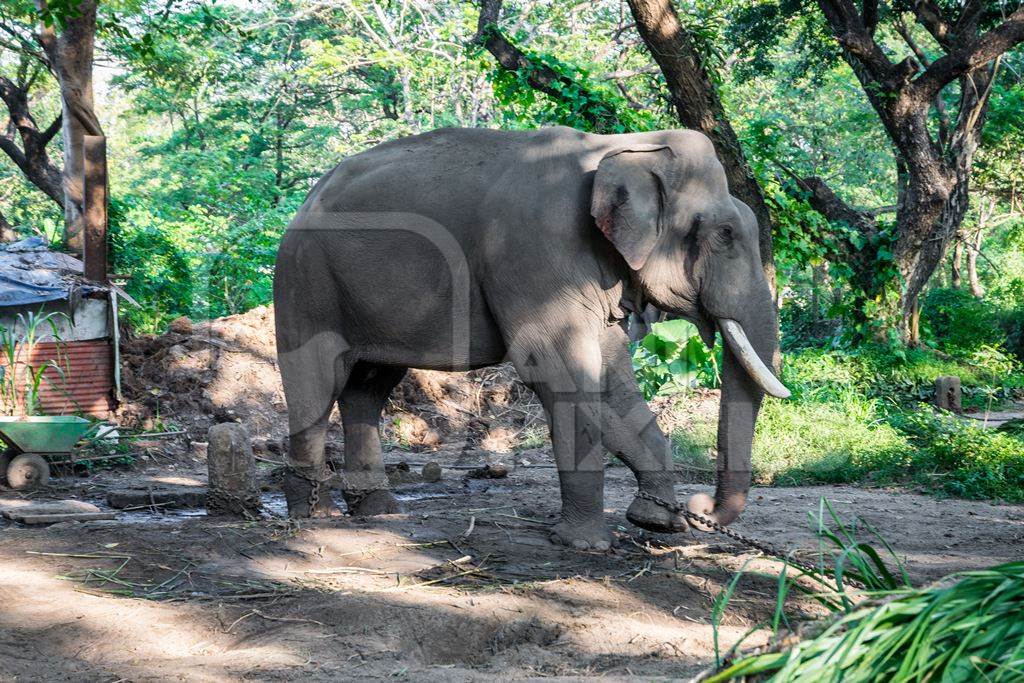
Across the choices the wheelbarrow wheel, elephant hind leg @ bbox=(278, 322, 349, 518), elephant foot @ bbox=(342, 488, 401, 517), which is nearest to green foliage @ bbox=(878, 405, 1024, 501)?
elephant foot @ bbox=(342, 488, 401, 517)

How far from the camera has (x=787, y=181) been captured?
14.0 meters

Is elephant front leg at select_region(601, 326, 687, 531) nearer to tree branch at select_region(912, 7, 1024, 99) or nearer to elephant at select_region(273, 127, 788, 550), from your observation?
elephant at select_region(273, 127, 788, 550)

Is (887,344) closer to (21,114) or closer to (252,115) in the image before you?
(21,114)

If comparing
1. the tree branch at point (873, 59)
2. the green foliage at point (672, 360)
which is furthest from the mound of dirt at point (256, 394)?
the tree branch at point (873, 59)

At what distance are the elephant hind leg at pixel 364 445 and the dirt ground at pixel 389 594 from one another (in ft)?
1.92

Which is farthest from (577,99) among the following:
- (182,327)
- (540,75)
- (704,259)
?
(704,259)

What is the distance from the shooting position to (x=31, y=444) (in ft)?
27.3

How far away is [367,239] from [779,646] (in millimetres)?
4669

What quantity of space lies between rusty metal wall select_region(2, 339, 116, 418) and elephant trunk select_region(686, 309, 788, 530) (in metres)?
7.22

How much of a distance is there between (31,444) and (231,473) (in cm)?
254

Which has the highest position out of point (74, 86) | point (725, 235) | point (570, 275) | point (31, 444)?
point (74, 86)

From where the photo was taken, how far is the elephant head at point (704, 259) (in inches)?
225

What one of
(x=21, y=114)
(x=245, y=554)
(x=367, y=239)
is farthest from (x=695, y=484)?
(x=21, y=114)

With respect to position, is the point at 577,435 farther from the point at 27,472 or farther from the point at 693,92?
the point at 693,92
